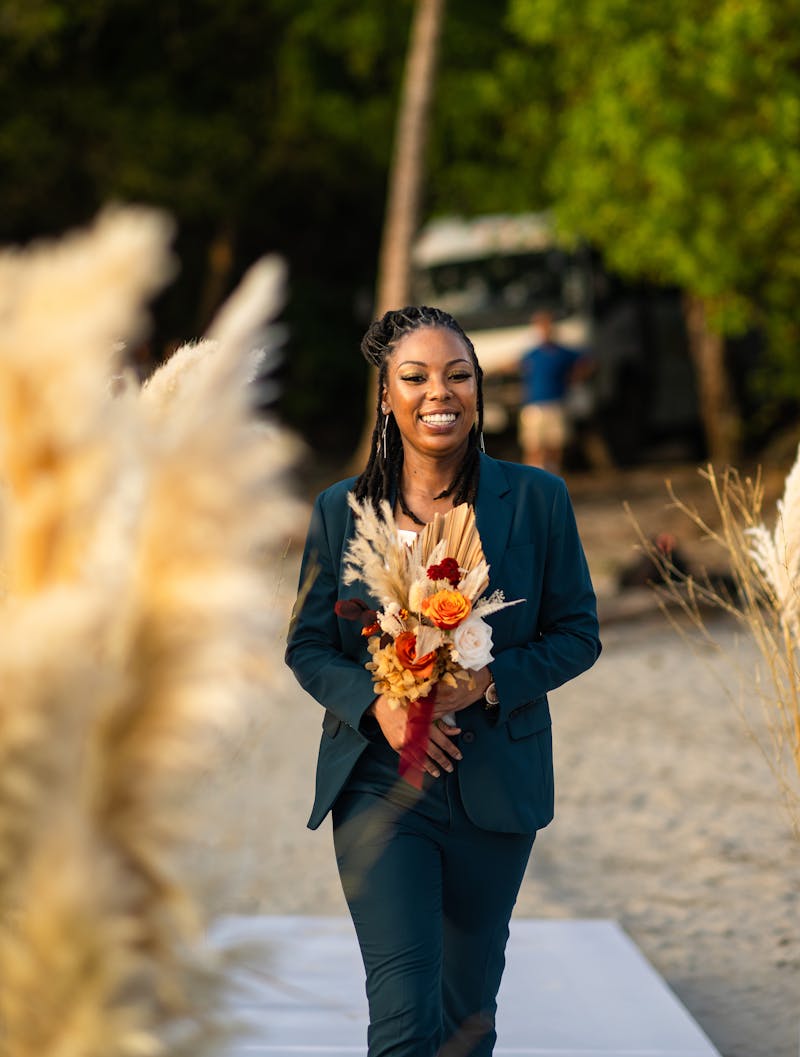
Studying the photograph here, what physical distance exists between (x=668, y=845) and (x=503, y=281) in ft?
44.7

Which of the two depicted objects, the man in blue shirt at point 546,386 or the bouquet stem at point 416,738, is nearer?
A: the bouquet stem at point 416,738

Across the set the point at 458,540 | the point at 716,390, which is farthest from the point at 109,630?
the point at 716,390

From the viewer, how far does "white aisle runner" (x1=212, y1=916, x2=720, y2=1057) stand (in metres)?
3.94

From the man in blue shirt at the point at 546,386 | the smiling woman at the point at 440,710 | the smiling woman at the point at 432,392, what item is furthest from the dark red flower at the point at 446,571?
the man in blue shirt at the point at 546,386

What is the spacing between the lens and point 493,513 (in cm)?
307

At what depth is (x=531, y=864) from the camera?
6461 mm

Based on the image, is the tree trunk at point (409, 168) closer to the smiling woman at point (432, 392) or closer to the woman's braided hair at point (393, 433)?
the woman's braided hair at point (393, 433)

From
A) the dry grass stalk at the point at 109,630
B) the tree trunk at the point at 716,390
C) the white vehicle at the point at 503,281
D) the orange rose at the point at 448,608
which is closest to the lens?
the dry grass stalk at the point at 109,630

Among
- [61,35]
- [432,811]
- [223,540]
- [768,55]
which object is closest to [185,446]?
[223,540]

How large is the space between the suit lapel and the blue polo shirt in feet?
46.0

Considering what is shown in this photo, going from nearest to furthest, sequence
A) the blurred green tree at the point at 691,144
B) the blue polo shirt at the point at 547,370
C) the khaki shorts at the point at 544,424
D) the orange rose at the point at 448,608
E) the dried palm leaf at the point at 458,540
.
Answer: the orange rose at the point at 448,608 < the dried palm leaf at the point at 458,540 < the blurred green tree at the point at 691,144 < the blue polo shirt at the point at 547,370 < the khaki shorts at the point at 544,424

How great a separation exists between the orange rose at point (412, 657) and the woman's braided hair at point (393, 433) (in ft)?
1.24

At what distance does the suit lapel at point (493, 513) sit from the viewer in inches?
120

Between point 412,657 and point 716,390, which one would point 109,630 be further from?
point 716,390
